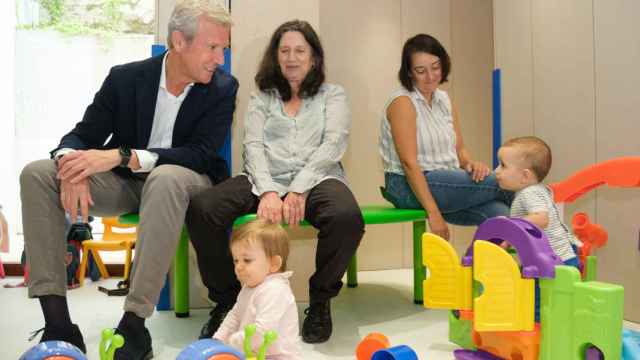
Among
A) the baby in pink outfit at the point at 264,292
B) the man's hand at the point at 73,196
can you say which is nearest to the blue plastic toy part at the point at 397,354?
the baby in pink outfit at the point at 264,292

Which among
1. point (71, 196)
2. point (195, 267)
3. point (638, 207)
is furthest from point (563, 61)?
point (71, 196)

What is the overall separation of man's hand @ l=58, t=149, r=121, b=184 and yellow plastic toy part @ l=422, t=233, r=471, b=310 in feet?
3.40

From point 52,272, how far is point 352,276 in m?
1.73

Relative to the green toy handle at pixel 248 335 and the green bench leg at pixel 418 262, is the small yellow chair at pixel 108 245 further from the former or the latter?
the green toy handle at pixel 248 335

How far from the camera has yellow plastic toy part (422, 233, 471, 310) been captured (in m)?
1.71

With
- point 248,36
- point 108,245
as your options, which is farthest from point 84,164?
point 108,245

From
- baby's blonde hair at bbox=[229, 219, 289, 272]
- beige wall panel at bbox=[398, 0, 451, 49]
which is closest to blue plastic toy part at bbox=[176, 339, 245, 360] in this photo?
baby's blonde hair at bbox=[229, 219, 289, 272]

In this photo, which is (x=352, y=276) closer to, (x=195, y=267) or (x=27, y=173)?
(x=195, y=267)

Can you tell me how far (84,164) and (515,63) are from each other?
218cm

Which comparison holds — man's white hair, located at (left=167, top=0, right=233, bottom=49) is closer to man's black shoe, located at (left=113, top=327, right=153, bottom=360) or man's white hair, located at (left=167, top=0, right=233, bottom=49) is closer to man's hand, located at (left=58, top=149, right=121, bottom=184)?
man's hand, located at (left=58, top=149, right=121, bottom=184)

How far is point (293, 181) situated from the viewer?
2176 mm

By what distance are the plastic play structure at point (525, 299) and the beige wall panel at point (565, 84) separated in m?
0.64

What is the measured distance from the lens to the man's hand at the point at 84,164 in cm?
183

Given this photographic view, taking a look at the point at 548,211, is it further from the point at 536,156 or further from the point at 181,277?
the point at 181,277
